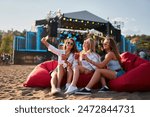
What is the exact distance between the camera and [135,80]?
2.82m

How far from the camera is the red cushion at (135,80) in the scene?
281 centimetres

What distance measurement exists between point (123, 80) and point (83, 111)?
3.48ft

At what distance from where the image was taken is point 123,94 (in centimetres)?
271

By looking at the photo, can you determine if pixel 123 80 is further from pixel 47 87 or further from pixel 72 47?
pixel 47 87

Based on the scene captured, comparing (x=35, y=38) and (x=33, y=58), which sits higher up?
(x=35, y=38)

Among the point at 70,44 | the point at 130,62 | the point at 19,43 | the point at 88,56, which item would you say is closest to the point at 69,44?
the point at 70,44

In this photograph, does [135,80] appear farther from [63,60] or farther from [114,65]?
[63,60]

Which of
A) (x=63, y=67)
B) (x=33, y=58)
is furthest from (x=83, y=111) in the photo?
(x=33, y=58)

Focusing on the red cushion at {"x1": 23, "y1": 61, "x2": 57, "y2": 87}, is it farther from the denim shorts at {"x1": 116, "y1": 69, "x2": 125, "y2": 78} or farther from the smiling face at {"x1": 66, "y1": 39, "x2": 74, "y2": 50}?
the denim shorts at {"x1": 116, "y1": 69, "x2": 125, "y2": 78}

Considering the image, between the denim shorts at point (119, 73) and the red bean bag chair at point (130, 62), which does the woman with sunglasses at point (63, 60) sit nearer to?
the denim shorts at point (119, 73)

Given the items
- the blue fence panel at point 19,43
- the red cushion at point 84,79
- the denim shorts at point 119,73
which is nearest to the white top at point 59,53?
the red cushion at point 84,79

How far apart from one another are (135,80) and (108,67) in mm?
326

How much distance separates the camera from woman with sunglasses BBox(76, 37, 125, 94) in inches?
109

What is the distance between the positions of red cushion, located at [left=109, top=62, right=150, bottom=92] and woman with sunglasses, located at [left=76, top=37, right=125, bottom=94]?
0.09 m
